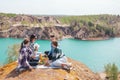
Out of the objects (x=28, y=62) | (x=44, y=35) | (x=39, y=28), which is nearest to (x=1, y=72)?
(x=28, y=62)

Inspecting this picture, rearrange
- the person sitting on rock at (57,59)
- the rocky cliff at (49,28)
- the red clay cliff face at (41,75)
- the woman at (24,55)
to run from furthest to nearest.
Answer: the rocky cliff at (49,28) → the person sitting on rock at (57,59) → the woman at (24,55) → the red clay cliff face at (41,75)

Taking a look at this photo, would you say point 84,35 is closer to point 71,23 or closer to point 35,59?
point 71,23

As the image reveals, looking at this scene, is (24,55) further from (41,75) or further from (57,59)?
(57,59)

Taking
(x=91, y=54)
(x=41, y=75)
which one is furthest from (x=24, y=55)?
(x=91, y=54)

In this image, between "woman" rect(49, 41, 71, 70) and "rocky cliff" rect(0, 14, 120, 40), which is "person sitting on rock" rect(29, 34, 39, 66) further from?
"rocky cliff" rect(0, 14, 120, 40)

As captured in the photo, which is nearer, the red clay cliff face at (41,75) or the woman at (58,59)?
the red clay cliff face at (41,75)

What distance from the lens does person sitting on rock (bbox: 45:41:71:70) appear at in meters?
12.0

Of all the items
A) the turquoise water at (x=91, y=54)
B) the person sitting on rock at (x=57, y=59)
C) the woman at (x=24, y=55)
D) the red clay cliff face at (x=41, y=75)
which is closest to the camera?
the red clay cliff face at (x=41, y=75)

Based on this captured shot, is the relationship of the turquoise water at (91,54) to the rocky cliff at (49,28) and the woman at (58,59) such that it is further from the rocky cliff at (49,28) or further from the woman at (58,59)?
the rocky cliff at (49,28)

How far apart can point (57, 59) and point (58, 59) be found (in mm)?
55

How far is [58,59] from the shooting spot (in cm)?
1205

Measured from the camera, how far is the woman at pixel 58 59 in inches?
472

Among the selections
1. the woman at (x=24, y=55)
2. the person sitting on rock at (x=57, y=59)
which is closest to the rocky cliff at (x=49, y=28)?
the person sitting on rock at (x=57, y=59)

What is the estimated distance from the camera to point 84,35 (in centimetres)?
16025
